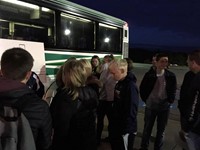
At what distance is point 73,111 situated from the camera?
333cm

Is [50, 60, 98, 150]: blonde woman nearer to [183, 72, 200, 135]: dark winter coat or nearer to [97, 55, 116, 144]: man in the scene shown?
[183, 72, 200, 135]: dark winter coat

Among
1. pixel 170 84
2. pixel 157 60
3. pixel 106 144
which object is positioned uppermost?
pixel 157 60

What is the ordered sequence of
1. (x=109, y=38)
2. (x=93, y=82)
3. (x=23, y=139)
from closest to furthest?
(x=23, y=139) < (x=93, y=82) < (x=109, y=38)

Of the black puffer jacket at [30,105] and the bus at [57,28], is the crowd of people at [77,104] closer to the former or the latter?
the black puffer jacket at [30,105]

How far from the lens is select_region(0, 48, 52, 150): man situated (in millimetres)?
2400

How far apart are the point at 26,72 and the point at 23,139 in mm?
573

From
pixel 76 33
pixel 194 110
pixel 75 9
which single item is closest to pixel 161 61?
pixel 194 110

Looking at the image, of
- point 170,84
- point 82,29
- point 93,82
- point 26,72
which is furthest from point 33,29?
point 26,72

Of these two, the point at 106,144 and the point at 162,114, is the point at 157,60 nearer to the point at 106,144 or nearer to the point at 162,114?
the point at 162,114

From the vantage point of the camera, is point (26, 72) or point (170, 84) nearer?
point (26, 72)

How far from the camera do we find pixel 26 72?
102 inches

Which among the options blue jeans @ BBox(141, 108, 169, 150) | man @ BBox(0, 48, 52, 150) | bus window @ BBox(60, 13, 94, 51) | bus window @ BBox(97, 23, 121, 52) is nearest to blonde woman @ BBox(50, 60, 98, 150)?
man @ BBox(0, 48, 52, 150)

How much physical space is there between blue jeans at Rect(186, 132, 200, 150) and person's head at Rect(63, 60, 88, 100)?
4.46ft

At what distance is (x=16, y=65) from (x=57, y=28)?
643 cm
